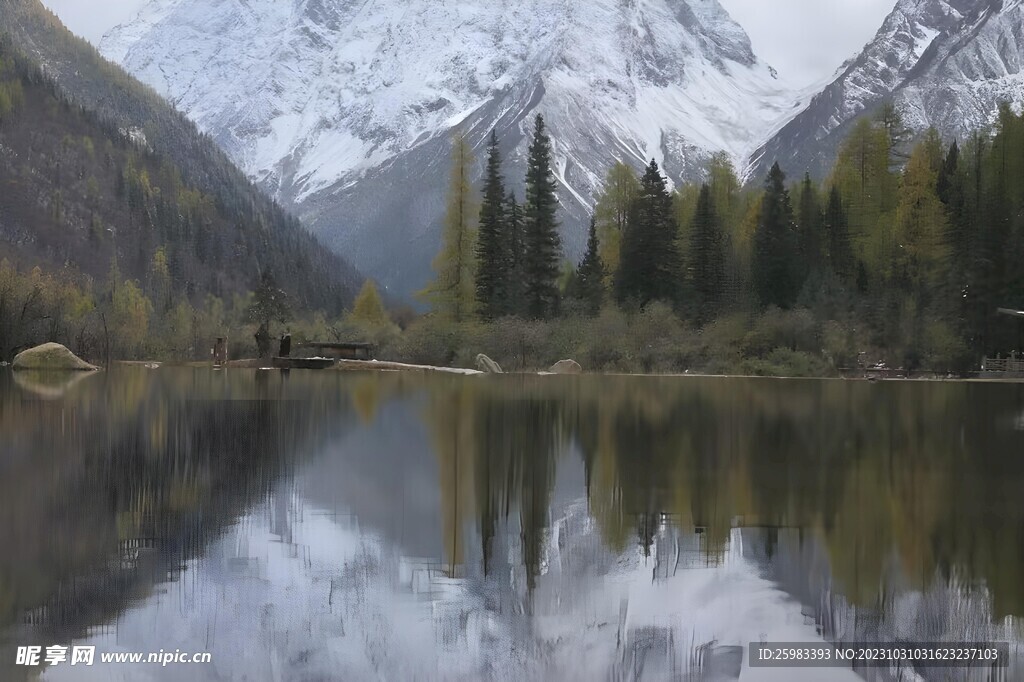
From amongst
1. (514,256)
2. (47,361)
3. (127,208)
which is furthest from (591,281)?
(127,208)

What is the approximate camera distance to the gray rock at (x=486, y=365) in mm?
59938

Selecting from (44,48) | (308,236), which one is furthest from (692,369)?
(44,48)

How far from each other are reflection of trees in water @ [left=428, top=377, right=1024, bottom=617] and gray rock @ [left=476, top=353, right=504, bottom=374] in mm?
28665

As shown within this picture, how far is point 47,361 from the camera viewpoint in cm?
5738

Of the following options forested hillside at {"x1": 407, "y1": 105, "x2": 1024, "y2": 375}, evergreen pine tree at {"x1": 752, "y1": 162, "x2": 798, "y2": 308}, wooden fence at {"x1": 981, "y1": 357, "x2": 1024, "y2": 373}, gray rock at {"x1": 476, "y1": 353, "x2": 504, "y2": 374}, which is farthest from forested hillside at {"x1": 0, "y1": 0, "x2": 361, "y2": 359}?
wooden fence at {"x1": 981, "y1": 357, "x2": 1024, "y2": 373}

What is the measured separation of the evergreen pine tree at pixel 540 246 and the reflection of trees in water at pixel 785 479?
4023 centimetres

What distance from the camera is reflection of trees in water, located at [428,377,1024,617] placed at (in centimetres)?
1077

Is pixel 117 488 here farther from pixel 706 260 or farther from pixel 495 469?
pixel 706 260

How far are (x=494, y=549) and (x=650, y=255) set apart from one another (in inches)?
2331

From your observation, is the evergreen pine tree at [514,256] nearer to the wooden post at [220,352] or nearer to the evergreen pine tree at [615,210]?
the evergreen pine tree at [615,210]

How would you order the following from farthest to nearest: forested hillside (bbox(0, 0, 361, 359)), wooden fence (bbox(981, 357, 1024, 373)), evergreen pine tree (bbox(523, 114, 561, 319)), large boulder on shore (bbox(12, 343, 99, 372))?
forested hillside (bbox(0, 0, 361, 359)), evergreen pine tree (bbox(523, 114, 561, 319)), large boulder on shore (bbox(12, 343, 99, 372)), wooden fence (bbox(981, 357, 1024, 373))

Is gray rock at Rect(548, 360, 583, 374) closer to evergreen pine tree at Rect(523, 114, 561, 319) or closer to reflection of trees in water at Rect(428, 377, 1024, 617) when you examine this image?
evergreen pine tree at Rect(523, 114, 561, 319)

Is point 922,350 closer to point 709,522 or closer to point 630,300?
point 630,300

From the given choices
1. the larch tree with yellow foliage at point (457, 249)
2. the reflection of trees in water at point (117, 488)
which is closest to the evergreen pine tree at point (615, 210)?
the larch tree with yellow foliage at point (457, 249)
